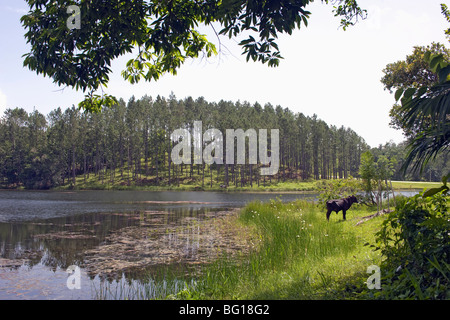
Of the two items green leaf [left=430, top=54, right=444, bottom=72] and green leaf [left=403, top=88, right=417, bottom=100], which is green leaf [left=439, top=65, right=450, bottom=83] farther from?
green leaf [left=403, top=88, right=417, bottom=100]

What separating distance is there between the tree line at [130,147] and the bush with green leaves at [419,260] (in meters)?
71.7

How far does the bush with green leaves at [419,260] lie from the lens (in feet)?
15.5

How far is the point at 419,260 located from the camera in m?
5.22

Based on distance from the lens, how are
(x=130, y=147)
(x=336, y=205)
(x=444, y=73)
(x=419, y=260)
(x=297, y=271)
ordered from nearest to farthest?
(x=444, y=73) → (x=419, y=260) → (x=297, y=271) → (x=336, y=205) → (x=130, y=147)

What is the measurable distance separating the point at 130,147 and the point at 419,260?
90296mm

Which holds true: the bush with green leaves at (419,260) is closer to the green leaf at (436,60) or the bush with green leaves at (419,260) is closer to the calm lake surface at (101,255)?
the green leaf at (436,60)

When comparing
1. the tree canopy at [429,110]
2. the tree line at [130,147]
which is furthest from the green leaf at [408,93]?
the tree line at [130,147]

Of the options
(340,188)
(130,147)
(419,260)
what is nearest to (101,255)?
(419,260)

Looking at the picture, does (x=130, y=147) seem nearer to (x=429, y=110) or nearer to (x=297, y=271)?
(x=297, y=271)

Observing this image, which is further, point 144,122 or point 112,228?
point 144,122
